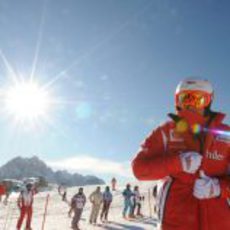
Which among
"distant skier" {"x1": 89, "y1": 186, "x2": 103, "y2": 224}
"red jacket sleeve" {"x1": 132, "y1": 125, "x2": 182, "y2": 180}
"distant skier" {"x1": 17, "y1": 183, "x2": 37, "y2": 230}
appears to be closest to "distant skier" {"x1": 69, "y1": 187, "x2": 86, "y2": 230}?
"distant skier" {"x1": 89, "y1": 186, "x2": 103, "y2": 224}

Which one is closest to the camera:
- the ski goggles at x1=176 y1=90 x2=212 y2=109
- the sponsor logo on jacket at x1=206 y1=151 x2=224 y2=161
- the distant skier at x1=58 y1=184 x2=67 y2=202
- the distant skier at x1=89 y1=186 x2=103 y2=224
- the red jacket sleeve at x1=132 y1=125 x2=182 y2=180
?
the red jacket sleeve at x1=132 y1=125 x2=182 y2=180

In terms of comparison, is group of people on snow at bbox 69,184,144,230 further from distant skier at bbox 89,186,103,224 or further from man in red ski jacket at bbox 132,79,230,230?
man in red ski jacket at bbox 132,79,230,230

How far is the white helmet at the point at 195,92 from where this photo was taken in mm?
3592

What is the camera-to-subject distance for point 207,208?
3396 millimetres

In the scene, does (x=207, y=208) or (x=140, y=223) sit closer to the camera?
(x=207, y=208)

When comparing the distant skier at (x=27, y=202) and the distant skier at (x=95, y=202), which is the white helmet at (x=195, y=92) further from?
the distant skier at (x=95, y=202)

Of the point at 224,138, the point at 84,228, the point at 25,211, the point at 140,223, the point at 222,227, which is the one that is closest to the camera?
the point at 222,227

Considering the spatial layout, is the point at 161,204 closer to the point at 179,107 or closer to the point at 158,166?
the point at 158,166

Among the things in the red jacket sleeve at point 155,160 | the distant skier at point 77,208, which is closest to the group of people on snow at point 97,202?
the distant skier at point 77,208

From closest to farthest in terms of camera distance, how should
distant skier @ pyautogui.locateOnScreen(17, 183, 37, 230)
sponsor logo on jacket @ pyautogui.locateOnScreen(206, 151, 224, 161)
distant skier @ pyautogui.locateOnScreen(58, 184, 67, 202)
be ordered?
sponsor logo on jacket @ pyautogui.locateOnScreen(206, 151, 224, 161) → distant skier @ pyautogui.locateOnScreen(17, 183, 37, 230) → distant skier @ pyautogui.locateOnScreen(58, 184, 67, 202)

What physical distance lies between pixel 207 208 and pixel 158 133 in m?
0.66

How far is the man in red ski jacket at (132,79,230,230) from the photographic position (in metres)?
3.36

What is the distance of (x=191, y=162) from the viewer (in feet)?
10.8

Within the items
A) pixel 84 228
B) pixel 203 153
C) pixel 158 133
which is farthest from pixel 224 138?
pixel 84 228
